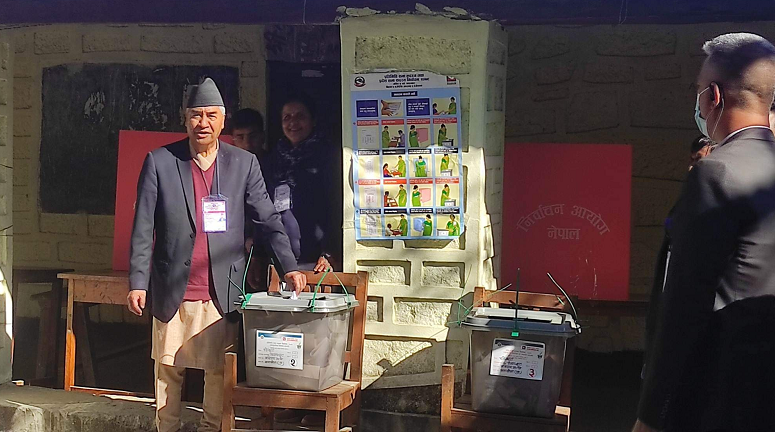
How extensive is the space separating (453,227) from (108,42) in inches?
152

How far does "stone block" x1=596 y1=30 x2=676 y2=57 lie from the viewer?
252 inches

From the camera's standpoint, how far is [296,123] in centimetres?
563

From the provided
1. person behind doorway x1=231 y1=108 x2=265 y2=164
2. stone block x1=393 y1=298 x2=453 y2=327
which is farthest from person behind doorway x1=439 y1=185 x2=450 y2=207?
person behind doorway x1=231 y1=108 x2=265 y2=164

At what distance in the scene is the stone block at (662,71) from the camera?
641cm

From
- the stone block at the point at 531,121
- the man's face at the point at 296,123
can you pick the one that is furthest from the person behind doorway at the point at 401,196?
the stone block at the point at 531,121

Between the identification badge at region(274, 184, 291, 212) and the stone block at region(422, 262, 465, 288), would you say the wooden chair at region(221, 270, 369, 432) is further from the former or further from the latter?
the identification badge at region(274, 184, 291, 212)

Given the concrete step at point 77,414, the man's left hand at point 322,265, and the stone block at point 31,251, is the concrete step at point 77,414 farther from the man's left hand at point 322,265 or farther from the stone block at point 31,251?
the stone block at point 31,251

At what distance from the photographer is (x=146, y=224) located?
4.70 metres

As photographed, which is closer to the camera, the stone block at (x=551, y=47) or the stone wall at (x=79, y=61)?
the stone block at (x=551, y=47)

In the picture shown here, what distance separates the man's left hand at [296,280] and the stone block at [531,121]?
2538 mm

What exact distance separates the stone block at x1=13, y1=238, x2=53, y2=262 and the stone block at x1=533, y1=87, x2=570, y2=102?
426 centimetres

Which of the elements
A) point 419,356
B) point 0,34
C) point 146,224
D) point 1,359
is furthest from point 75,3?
point 419,356

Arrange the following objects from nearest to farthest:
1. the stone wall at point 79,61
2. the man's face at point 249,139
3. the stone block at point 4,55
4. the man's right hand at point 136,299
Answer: the man's right hand at point 136,299, the stone block at point 4,55, the man's face at point 249,139, the stone wall at point 79,61

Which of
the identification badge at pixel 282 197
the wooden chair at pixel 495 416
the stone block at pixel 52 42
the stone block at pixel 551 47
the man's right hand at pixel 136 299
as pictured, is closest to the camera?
the wooden chair at pixel 495 416
